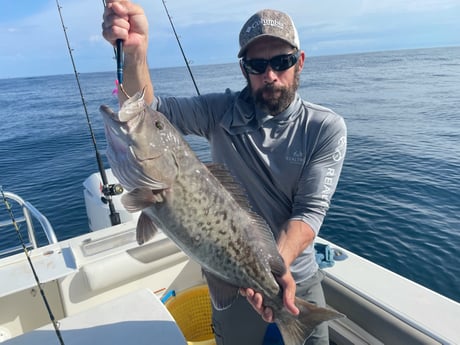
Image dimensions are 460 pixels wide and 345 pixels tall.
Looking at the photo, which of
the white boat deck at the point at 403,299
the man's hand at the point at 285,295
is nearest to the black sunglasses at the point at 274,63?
the man's hand at the point at 285,295

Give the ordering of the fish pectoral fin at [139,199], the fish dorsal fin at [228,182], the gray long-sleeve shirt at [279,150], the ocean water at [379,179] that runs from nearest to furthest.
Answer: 1. the fish pectoral fin at [139,199]
2. the fish dorsal fin at [228,182]
3. the gray long-sleeve shirt at [279,150]
4. the ocean water at [379,179]

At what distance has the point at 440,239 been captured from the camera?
851 cm

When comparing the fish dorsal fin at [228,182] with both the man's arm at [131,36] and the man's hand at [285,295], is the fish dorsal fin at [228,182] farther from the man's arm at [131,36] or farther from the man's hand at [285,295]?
the man's arm at [131,36]

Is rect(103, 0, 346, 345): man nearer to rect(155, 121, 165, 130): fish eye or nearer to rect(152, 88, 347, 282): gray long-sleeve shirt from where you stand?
rect(152, 88, 347, 282): gray long-sleeve shirt

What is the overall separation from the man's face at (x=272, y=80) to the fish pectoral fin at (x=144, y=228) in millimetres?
1274

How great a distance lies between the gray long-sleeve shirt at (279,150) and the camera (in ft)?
8.82

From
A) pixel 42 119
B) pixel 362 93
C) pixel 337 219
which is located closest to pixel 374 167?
pixel 337 219

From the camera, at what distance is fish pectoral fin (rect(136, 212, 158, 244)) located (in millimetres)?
2125

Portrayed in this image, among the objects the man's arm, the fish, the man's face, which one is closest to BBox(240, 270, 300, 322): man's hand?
the fish

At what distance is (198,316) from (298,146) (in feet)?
9.07

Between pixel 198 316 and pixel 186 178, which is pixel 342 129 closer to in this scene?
pixel 186 178

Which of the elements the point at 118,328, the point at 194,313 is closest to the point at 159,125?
the point at 118,328

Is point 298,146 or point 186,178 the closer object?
point 186,178

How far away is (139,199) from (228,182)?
597 mm
